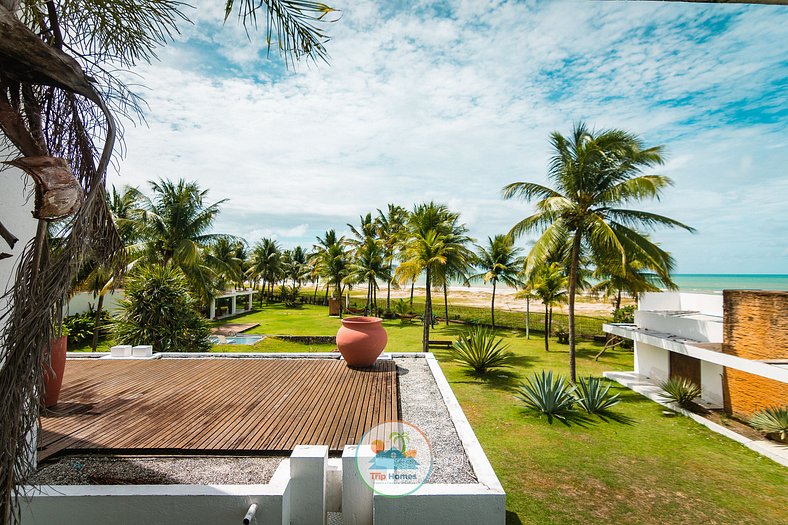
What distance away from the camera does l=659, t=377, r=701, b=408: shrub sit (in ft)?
35.8

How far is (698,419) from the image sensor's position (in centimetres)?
1026

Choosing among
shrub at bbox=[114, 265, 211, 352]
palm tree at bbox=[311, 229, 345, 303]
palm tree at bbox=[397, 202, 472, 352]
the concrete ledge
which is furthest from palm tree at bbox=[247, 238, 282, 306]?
the concrete ledge

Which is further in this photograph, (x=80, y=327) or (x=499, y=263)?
(x=499, y=263)

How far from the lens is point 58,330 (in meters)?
1.63

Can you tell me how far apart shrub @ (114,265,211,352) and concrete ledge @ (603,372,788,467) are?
14421 millimetres

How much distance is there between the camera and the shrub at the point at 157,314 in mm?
11078

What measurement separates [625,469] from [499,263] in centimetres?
2254

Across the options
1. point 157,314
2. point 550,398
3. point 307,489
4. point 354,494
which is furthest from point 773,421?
point 157,314

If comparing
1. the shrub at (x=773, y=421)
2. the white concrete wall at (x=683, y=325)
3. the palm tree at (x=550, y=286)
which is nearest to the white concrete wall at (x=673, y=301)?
the white concrete wall at (x=683, y=325)

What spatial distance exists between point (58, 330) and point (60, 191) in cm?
59

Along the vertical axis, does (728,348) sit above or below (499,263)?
below

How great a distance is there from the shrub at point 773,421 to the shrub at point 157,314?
15117 millimetres

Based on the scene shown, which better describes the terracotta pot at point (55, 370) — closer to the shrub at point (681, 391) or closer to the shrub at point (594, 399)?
the shrub at point (594, 399)

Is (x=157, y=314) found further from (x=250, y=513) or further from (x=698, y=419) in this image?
(x=698, y=419)
